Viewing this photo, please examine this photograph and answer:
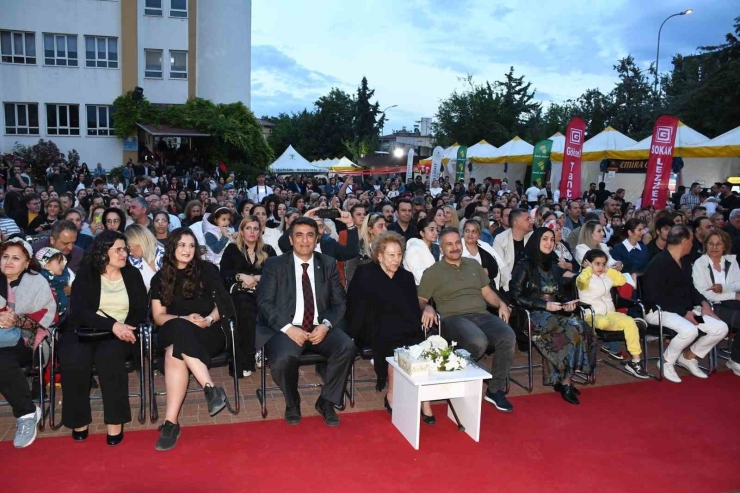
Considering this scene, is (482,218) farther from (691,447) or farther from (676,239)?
(691,447)

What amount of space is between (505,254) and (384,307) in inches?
87.5

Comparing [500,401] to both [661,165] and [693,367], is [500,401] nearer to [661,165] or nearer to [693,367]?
[693,367]

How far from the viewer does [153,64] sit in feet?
85.9

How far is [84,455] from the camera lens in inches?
156

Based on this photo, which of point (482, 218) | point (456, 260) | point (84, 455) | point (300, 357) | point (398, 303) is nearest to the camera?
point (84, 455)

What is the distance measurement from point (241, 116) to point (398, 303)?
2315 centimetres

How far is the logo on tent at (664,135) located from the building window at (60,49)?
2272 cm

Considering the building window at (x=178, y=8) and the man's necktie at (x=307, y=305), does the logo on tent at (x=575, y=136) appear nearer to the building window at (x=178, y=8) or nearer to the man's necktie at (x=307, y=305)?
the man's necktie at (x=307, y=305)

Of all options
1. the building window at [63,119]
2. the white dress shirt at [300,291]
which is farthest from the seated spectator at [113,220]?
the building window at [63,119]

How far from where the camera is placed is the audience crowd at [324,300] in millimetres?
4277

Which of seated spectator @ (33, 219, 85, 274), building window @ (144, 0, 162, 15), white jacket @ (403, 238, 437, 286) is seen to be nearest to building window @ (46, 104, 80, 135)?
building window @ (144, 0, 162, 15)

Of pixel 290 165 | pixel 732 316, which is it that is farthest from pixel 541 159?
A: pixel 732 316

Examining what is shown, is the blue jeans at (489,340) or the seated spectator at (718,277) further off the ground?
the seated spectator at (718,277)

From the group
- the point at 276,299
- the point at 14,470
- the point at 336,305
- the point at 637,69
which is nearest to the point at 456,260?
the point at 336,305
